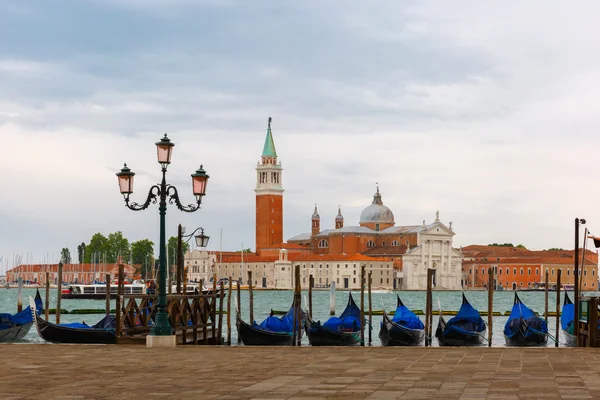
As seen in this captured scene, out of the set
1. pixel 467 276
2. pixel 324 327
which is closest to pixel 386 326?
pixel 324 327

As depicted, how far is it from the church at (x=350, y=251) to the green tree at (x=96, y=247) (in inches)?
599

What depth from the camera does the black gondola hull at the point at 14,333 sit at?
86.9ft

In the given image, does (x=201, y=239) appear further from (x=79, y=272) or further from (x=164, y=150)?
(x=79, y=272)

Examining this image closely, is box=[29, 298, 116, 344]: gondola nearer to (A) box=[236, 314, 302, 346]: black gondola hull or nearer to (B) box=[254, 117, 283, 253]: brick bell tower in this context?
(A) box=[236, 314, 302, 346]: black gondola hull

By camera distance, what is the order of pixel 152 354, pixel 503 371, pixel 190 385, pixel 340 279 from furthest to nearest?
1. pixel 340 279
2. pixel 152 354
3. pixel 503 371
4. pixel 190 385

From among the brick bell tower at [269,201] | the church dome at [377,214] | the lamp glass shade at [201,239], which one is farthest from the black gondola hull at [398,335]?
the church dome at [377,214]

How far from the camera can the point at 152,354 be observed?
1288 cm

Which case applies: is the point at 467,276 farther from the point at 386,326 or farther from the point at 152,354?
the point at 152,354

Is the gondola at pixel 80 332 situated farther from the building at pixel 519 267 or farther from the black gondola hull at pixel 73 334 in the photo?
the building at pixel 519 267

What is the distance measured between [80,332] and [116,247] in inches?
4540

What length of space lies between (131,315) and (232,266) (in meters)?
116

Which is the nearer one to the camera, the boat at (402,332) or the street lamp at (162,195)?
the street lamp at (162,195)

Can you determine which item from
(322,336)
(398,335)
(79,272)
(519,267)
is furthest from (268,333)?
(79,272)

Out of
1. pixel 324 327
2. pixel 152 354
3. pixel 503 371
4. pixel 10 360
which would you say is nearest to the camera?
pixel 503 371
